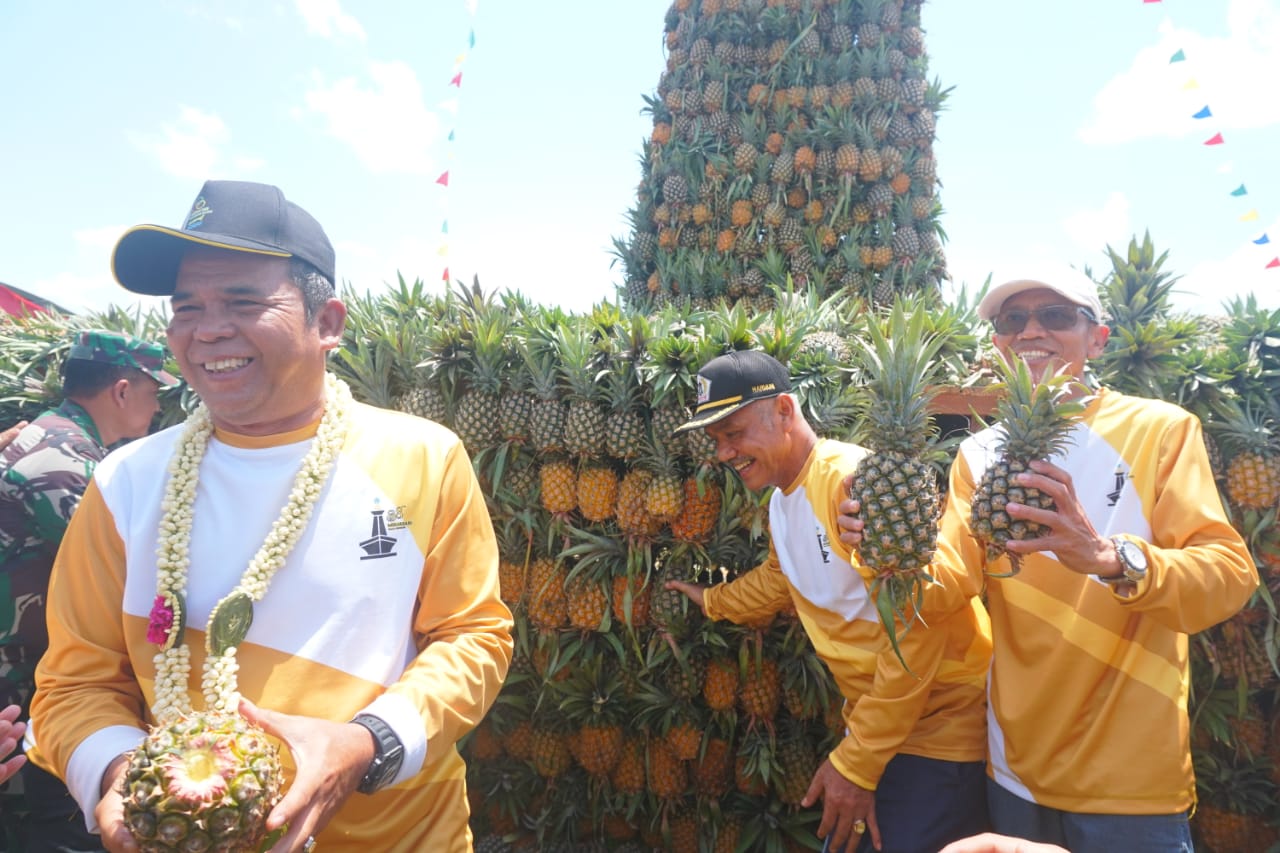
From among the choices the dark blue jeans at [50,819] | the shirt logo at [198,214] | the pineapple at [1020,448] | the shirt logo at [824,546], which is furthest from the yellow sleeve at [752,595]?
the dark blue jeans at [50,819]

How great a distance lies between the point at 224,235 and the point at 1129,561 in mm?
2810

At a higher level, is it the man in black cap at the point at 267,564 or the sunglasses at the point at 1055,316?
the sunglasses at the point at 1055,316

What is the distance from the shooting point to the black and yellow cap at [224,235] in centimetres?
191

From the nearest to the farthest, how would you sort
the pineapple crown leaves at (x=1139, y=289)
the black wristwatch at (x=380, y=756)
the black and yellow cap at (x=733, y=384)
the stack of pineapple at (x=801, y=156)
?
1. the black wristwatch at (x=380, y=756)
2. the black and yellow cap at (x=733, y=384)
3. the pineapple crown leaves at (x=1139, y=289)
4. the stack of pineapple at (x=801, y=156)

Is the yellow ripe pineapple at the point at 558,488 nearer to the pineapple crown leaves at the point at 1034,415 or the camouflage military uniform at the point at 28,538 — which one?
the camouflage military uniform at the point at 28,538

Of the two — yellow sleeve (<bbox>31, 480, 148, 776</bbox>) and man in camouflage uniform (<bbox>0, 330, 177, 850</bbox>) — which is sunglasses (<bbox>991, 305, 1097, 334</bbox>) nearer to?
yellow sleeve (<bbox>31, 480, 148, 776</bbox>)

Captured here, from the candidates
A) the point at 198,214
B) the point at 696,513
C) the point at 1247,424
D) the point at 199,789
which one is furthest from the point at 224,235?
the point at 1247,424

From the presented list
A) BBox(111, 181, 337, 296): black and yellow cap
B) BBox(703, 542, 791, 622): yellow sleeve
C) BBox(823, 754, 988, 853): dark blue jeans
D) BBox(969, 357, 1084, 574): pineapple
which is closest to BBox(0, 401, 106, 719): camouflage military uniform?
BBox(111, 181, 337, 296): black and yellow cap

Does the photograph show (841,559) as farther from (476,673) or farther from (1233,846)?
(1233,846)

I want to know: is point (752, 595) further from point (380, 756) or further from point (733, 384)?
point (380, 756)

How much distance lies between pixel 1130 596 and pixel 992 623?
0.60 m

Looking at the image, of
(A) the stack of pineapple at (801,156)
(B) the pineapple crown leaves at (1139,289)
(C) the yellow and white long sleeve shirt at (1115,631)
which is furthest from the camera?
(A) the stack of pineapple at (801,156)

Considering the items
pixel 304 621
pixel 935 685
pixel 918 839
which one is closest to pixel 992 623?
pixel 935 685

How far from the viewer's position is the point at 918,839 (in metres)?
2.76
